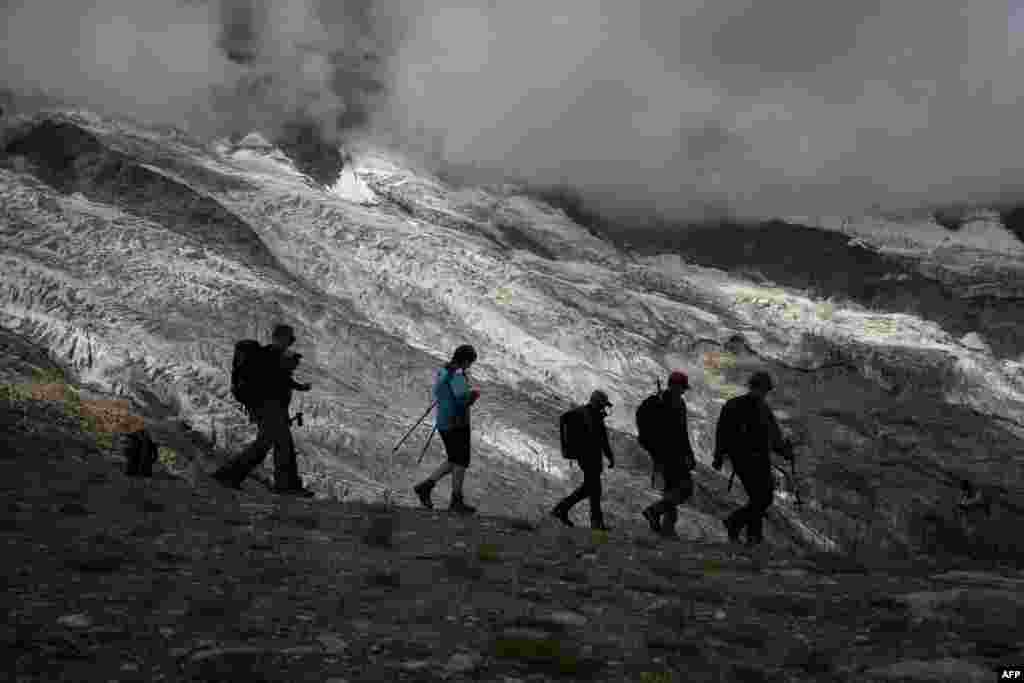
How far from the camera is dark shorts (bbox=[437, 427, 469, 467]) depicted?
14.7m

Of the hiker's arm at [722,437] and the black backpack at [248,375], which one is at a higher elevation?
the hiker's arm at [722,437]

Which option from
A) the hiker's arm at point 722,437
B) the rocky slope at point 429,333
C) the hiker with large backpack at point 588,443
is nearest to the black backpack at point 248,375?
the hiker with large backpack at point 588,443

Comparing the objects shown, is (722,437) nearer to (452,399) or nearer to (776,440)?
(776,440)

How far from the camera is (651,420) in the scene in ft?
47.0

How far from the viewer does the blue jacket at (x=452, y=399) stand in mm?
14609

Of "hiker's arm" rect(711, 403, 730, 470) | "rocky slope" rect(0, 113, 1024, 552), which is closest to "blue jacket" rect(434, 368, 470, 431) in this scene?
"hiker's arm" rect(711, 403, 730, 470)

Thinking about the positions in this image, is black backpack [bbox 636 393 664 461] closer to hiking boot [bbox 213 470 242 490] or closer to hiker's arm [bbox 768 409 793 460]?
hiker's arm [bbox 768 409 793 460]

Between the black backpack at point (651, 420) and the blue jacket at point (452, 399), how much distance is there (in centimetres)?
254

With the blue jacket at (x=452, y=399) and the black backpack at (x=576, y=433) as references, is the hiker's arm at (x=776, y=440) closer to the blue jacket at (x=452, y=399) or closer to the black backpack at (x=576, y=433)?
the black backpack at (x=576, y=433)

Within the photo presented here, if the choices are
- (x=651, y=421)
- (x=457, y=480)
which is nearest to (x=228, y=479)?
(x=457, y=480)

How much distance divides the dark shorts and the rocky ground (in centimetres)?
213

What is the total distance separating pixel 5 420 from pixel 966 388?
8771cm

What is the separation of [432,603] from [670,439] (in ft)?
22.1

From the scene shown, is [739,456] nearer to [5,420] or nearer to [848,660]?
[848,660]
